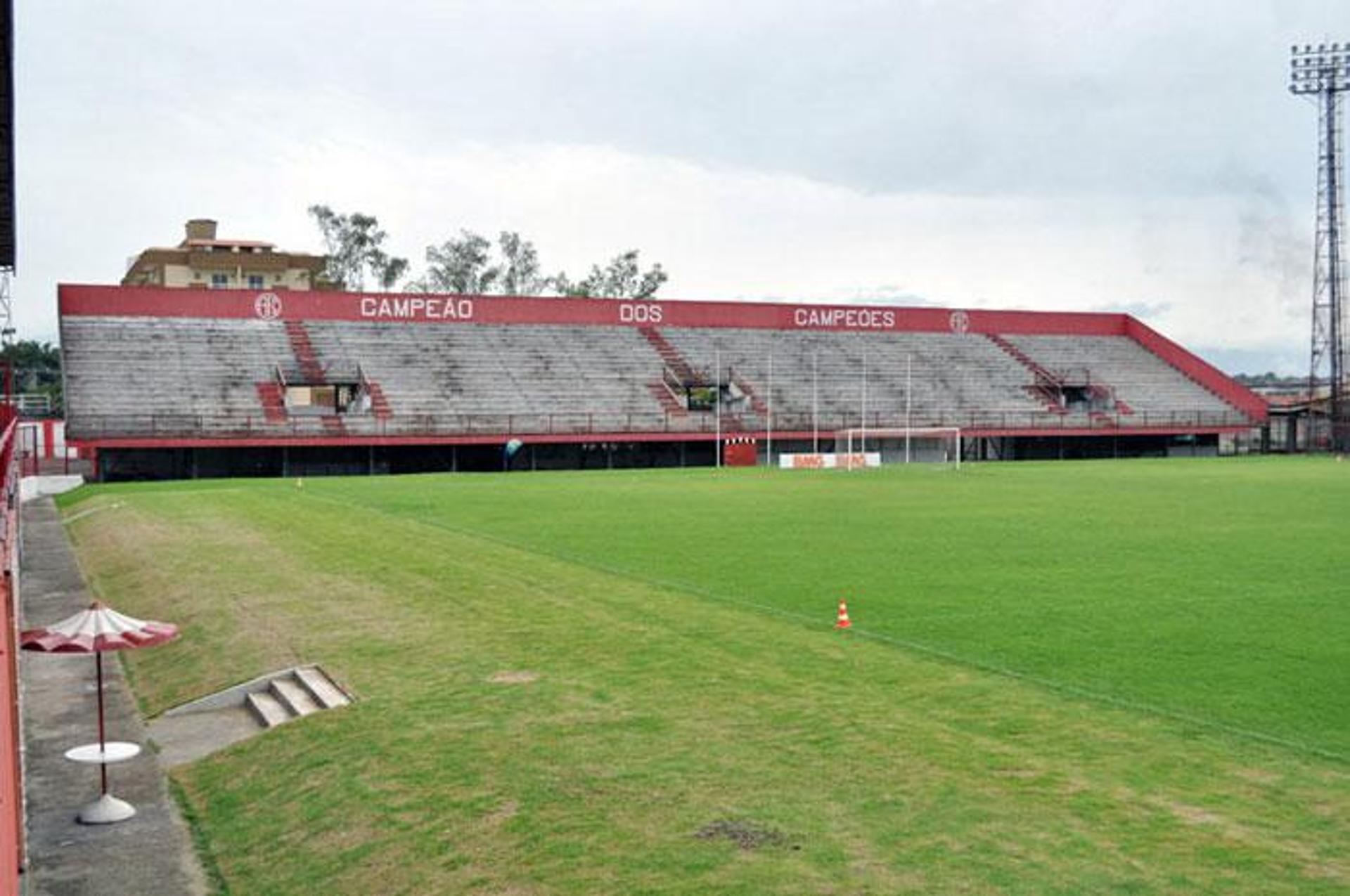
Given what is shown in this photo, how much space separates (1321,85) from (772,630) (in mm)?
71652

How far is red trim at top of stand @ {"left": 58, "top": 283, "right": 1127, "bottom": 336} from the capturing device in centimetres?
6059

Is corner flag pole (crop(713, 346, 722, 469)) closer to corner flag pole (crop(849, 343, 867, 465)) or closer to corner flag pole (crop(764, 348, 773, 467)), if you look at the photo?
corner flag pole (crop(764, 348, 773, 467))

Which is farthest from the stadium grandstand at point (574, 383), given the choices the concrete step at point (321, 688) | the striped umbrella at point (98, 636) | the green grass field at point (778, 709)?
the striped umbrella at point (98, 636)

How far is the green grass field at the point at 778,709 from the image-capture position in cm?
915

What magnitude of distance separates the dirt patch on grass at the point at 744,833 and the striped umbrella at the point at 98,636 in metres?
5.59

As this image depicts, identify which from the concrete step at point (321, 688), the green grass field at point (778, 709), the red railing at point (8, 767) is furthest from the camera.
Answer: the concrete step at point (321, 688)

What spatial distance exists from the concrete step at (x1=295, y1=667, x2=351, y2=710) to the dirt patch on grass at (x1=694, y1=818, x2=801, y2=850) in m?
6.13

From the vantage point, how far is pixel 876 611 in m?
17.7

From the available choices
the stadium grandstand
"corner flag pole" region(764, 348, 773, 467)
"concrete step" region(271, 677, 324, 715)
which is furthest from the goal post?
"concrete step" region(271, 677, 324, 715)

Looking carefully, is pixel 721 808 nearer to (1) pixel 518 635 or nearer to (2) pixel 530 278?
(1) pixel 518 635

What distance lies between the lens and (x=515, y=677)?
1464cm

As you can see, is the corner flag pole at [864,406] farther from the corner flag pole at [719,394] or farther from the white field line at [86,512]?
the white field line at [86,512]

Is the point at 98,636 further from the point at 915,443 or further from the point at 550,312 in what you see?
the point at 550,312

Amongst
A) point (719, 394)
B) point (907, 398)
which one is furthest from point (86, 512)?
point (907, 398)
